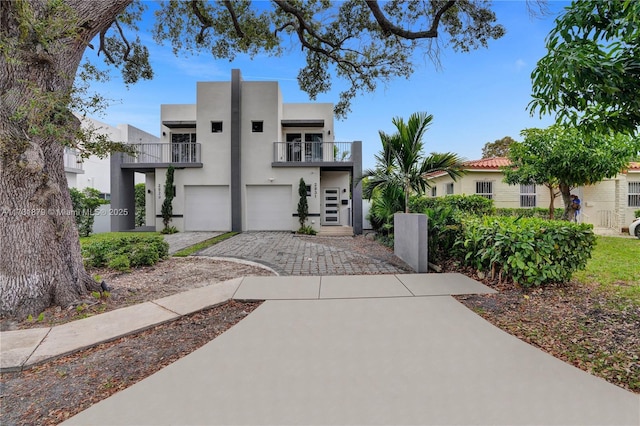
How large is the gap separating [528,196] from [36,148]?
18.0 metres

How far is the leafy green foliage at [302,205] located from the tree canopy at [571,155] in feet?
29.6

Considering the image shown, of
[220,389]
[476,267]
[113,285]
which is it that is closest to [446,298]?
[476,267]

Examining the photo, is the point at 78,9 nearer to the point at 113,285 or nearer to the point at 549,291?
the point at 113,285

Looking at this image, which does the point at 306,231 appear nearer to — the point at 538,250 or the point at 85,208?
the point at 85,208

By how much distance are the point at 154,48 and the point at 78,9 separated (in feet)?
21.3

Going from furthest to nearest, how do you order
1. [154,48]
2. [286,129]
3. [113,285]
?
1. [286,129]
2. [154,48]
3. [113,285]

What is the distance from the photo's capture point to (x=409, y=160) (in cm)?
823

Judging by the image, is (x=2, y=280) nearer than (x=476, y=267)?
Yes

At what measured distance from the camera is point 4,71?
3787 mm

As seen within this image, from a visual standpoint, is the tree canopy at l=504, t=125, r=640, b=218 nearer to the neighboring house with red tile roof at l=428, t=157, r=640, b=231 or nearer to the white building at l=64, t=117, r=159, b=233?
the neighboring house with red tile roof at l=428, t=157, r=640, b=231

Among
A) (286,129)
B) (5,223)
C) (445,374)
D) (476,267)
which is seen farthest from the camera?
(286,129)

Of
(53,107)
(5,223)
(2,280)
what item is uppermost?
(53,107)

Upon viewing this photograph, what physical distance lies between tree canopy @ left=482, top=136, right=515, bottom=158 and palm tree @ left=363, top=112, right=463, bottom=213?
27.8 meters

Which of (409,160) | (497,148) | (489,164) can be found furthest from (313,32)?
(497,148)
